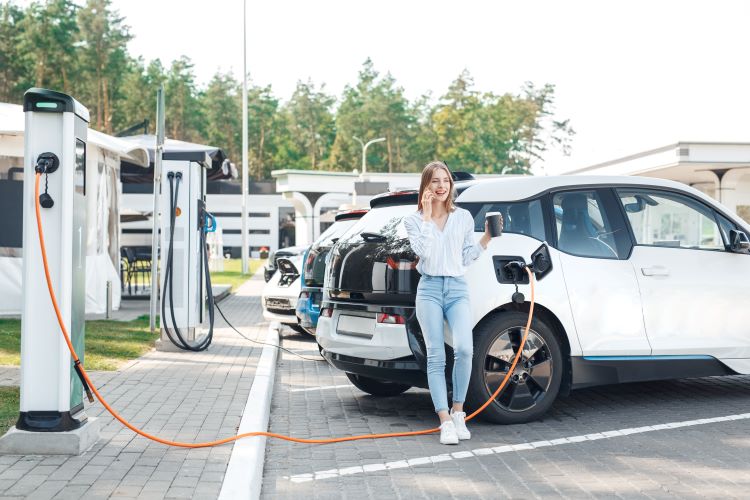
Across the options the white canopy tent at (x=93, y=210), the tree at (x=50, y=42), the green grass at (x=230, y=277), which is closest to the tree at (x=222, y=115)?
the tree at (x=50, y=42)

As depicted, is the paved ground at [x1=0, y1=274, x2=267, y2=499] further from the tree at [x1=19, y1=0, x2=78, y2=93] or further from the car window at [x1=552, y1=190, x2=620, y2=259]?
the tree at [x1=19, y1=0, x2=78, y2=93]

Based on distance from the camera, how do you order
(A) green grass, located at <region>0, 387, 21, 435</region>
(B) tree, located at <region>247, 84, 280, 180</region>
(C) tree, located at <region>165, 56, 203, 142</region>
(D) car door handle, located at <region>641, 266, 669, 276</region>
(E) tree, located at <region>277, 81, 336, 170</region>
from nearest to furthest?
(A) green grass, located at <region>0, 387, 21, 435</region> < (D) car door handle, located at <region>641, 266, 669, 276</region> < (C) tree, located at <region>165, 56, 203, 142</region> < (B) tree, located at <region>247, 84, 280, 180</region> < (E) tree, located at <region>277, 81, 336, 170</region>

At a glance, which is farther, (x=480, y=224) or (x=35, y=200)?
(x=480, y=224)

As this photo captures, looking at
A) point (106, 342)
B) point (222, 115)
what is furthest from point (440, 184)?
point (222, 115)

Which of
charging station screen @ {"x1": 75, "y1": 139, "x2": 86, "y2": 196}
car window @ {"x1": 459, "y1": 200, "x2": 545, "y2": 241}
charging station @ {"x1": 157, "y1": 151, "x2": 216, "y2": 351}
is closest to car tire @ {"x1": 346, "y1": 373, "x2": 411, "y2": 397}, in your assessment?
car window @ {"x1": 459, "y1": 200, "x2": 545, "y2": 241}

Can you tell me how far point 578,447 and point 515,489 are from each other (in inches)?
46.2

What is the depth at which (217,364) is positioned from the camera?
9945mm

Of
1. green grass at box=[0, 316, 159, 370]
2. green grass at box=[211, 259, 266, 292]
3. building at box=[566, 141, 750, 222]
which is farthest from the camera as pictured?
building at box=[566, 141, 750, 222]

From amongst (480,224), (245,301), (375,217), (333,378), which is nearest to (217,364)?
(333,378)

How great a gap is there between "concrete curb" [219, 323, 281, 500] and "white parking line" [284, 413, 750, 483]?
0.27 metres

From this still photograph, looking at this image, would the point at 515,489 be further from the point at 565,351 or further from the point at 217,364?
the point at 217,364

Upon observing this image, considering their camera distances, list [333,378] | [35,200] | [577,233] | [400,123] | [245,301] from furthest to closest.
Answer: [400,123] → [245,301] → [333,378] → [577,233] → [35,200]

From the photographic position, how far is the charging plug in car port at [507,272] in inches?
264

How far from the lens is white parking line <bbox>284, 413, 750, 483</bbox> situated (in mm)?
5469
